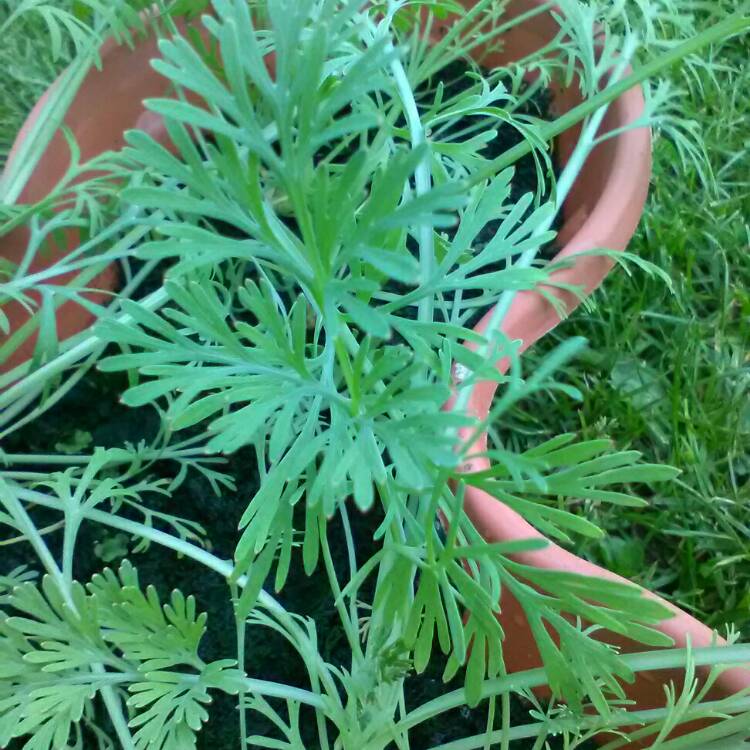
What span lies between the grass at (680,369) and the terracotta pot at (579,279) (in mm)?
111

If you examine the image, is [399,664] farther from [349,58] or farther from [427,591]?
[349,58]

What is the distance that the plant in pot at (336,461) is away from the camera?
0.34 metres

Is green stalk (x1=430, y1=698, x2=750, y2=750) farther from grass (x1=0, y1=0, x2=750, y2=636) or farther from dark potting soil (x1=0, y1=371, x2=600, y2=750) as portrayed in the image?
grass (x1=0, y1=0, x2=750, y2=636)

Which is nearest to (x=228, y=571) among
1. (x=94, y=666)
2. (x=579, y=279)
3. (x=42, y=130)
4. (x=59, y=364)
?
(x=94, y=666)

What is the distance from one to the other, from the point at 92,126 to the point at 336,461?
66cm

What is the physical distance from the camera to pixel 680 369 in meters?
0.84

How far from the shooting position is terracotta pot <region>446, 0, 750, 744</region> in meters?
0.49

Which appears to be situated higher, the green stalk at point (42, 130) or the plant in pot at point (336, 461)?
the green stalk at point (42, 130)

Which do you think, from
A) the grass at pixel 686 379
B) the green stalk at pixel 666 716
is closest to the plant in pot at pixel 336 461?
the green stalk at pixel 666 716

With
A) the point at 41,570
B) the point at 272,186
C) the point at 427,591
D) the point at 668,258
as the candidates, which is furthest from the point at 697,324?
the point at 41,570

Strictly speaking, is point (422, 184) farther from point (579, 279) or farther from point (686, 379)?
point (686, 379)

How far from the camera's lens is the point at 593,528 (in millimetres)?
375

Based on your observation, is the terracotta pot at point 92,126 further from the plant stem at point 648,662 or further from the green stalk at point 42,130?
the plant stem at point 648,662

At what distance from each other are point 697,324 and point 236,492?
592 millimetres
